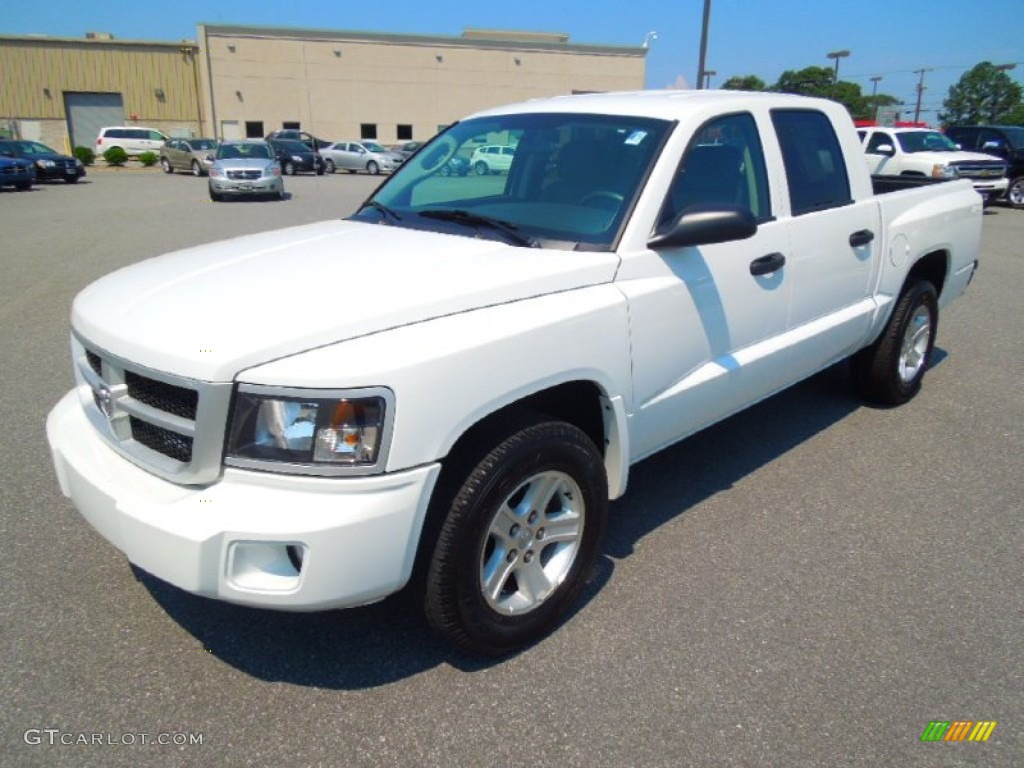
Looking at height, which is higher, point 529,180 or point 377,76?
point 377,76

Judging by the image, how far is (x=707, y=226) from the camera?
9.60 feet

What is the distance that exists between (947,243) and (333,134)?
2084 inches

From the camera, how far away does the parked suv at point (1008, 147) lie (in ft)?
62.4

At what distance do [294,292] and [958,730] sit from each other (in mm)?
2507

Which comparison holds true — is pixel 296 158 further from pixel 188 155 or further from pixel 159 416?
pixel 159 416

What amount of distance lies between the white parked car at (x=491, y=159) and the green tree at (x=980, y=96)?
10111 centimetres

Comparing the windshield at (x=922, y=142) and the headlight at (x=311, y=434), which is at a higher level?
the windshield at (x=922, y=142)

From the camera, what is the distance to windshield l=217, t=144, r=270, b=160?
2248 centimetres

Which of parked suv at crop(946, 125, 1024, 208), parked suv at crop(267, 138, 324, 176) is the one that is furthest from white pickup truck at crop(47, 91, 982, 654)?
parked suv at crop(267, 138, 324, 176)

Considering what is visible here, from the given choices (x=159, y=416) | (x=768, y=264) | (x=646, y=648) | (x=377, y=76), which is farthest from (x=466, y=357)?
(x=377, y=76)

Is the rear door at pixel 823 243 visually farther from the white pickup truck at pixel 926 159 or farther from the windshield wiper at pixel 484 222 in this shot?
the white pickup truck at pixel 926 159

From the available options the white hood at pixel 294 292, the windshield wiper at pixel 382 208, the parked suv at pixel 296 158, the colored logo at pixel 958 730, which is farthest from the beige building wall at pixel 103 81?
the colored logo at pixel 958 730

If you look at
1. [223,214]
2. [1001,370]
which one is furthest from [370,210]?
[223,214]

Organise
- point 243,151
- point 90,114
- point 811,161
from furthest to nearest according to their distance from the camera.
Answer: point 90,114 → point 243,151 → point 811,161
